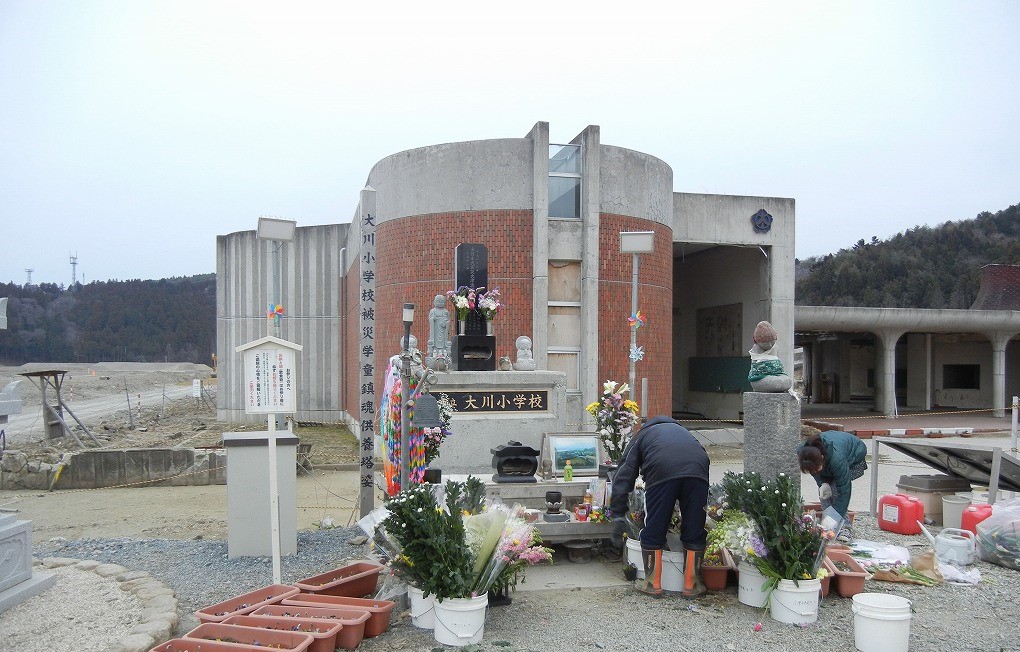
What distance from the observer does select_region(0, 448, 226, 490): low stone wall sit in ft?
42.9

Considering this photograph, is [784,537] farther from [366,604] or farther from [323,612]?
[323,612]

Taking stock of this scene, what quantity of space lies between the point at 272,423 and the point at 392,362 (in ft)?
5.16

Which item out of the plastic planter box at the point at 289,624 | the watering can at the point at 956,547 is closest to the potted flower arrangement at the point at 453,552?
the plastic planter box at the point at 289,624

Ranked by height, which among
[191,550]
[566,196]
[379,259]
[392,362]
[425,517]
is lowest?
[191,550]

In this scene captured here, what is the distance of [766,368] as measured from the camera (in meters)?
7.11

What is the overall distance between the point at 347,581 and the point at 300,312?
21.2 m

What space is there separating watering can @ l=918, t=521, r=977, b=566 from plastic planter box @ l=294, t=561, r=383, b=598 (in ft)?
18.5

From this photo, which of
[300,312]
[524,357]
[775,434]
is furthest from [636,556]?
[300,312]

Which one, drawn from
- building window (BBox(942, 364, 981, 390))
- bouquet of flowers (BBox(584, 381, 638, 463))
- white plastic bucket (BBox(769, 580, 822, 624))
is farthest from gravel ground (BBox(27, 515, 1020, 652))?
building window (BBox(942, 364, 981, 390))

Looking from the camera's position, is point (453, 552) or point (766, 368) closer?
point (453, 552)

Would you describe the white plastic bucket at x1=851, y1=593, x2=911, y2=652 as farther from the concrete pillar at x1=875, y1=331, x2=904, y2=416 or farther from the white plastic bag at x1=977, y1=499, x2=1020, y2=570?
the concrete pillar at x1=875, y1=331, x2=904, y2=416

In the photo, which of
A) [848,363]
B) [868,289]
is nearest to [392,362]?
[848,363]

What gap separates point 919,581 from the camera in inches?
270

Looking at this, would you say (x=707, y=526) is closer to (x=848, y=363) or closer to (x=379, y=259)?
(x=379, y=259)
